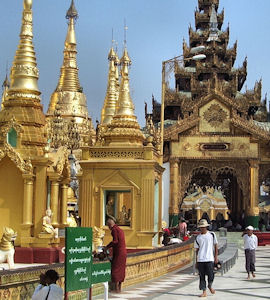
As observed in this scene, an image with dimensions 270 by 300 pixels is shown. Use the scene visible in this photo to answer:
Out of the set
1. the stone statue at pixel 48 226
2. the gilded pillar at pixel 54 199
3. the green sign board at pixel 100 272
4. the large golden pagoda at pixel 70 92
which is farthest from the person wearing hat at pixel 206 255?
the large golden pagoda at pixel 70 92

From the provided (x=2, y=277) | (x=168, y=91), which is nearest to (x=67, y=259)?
(x=2, y=277)

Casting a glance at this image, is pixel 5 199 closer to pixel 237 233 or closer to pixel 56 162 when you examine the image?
pixel 56 162

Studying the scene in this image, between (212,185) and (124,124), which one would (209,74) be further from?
(124,124)

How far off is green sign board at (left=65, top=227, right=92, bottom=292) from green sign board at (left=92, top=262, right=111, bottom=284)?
426mm

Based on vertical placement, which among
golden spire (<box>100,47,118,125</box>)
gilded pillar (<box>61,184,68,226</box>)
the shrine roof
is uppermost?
the shrine roof

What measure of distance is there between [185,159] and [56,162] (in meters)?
Result: 24.5

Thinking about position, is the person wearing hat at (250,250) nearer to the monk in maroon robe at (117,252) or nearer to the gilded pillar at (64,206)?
the gilded pillar at (64,206)

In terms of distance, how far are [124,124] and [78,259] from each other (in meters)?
13.3

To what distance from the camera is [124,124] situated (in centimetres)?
2058

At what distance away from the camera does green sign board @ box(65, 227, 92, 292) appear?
23.7 ft

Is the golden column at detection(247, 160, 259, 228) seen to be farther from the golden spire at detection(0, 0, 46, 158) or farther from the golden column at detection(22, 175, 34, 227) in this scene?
the golden column at detection(22, 175, 34, 227)

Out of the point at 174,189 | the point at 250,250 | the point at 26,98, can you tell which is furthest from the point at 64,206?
the point at 174,189

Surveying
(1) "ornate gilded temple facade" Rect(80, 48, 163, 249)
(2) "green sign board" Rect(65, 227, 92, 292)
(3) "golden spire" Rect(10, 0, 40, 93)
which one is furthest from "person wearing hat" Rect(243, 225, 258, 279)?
(2) "green sign board" Rect(65, 227, 92, 292)

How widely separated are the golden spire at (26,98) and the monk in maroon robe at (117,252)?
17.1 ft
